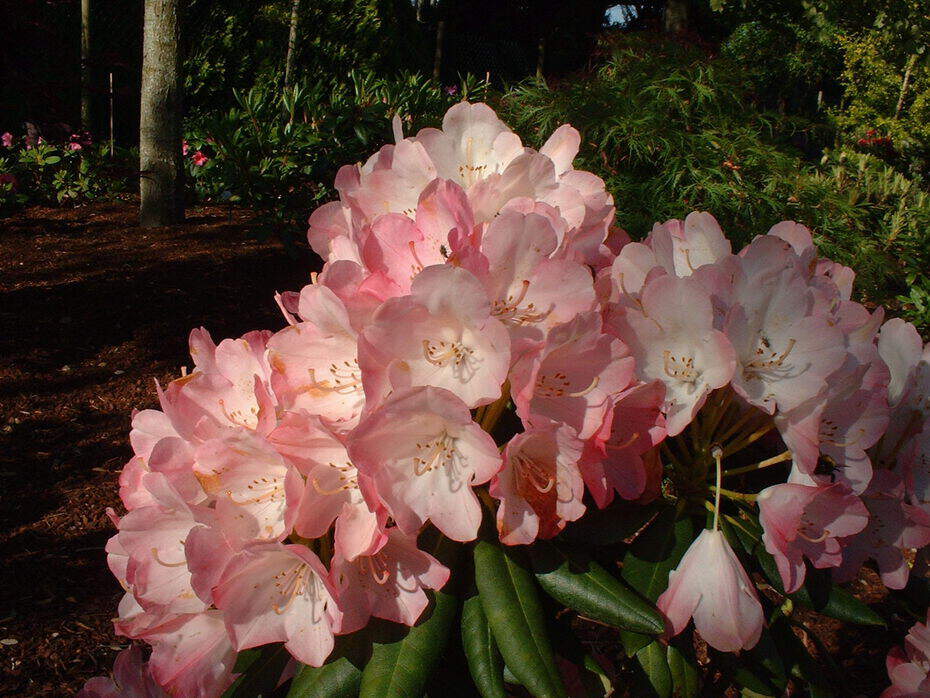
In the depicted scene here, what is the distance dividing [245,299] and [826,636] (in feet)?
11.7

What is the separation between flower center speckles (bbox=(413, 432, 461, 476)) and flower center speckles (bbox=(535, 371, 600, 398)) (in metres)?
0.10

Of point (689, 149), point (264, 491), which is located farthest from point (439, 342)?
point (689, 149)

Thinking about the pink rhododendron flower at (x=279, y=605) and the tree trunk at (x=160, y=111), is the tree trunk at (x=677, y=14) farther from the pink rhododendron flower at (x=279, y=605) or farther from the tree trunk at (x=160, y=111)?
the pink rhododendron flower at (x=279, y=605)

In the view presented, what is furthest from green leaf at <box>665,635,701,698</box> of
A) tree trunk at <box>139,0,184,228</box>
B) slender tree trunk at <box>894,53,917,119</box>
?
slender tree trunk at <box>894,53,917,119</box>

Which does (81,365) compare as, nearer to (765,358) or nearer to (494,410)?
(494,410)

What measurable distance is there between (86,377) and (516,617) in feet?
11.8

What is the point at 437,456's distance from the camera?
0.73 meters

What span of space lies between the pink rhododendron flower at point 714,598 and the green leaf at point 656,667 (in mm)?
108

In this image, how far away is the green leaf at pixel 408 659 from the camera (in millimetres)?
779

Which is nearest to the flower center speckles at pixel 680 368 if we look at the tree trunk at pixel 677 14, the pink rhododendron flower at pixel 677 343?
the pink rhododendron flower at pixel 677 343

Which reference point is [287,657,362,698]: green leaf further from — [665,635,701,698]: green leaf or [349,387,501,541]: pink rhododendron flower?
[665,635,701,698]: green leaf

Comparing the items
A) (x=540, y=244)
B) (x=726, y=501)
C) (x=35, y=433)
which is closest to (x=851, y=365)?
(x=726, y=501)

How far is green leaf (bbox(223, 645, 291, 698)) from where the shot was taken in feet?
2.85

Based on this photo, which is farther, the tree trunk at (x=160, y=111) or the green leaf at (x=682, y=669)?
the tree trunk at (x=160, y=111)
